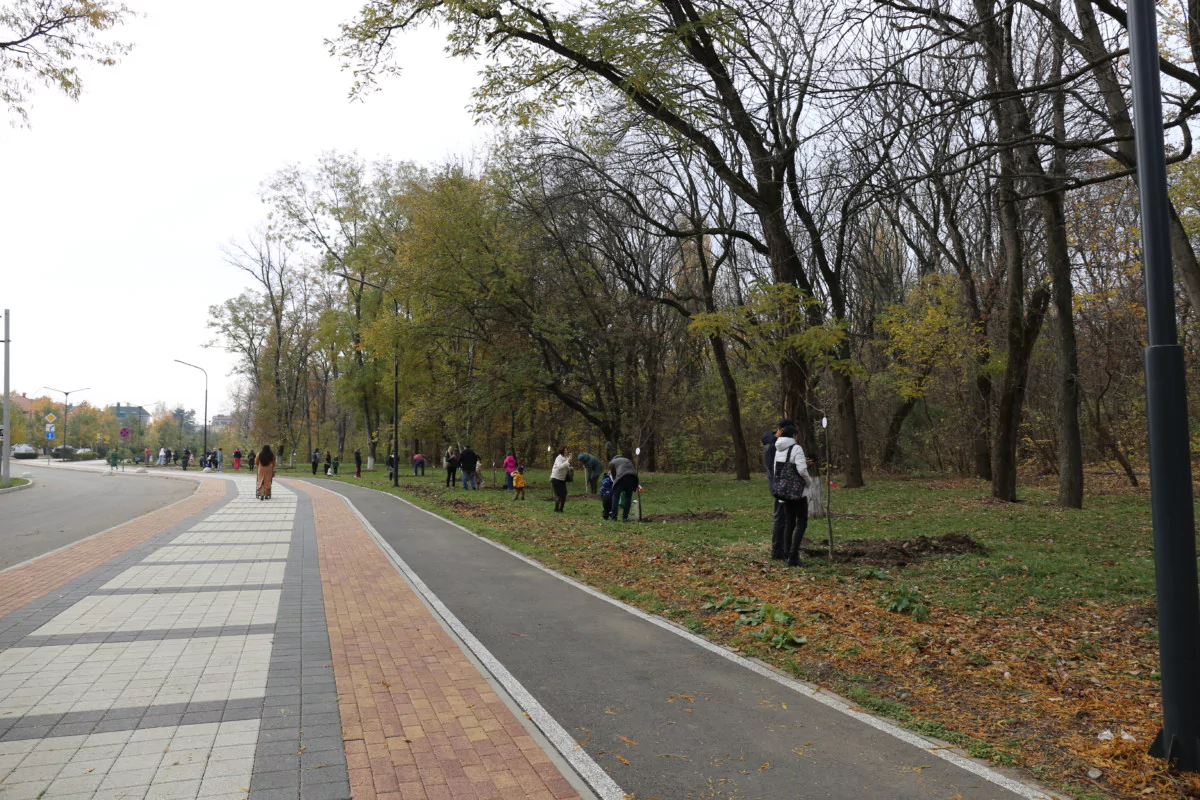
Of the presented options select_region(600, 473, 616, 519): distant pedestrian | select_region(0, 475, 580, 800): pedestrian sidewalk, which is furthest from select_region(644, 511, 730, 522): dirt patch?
select_region(0, 475, 580, 800): pedestrian sidewalk

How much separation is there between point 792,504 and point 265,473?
1776cm

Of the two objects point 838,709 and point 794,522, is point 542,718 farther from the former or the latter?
point 794,522

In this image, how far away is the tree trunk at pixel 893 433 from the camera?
2834cm

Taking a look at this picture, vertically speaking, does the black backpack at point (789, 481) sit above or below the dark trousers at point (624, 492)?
above

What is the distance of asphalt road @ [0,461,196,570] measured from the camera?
41.4ft

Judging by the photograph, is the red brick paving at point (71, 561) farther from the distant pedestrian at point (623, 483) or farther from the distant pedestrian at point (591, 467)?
the distant pedestrian at point (591, 467)

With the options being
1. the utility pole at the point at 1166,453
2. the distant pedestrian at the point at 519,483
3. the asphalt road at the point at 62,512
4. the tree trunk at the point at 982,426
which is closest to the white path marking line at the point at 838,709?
the utility pole at the point at 1166,453

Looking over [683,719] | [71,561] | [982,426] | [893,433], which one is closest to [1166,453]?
[683,719]

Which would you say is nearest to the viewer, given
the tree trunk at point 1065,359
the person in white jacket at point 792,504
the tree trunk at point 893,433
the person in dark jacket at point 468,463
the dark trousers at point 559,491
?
the person in white jacket at point 792,504

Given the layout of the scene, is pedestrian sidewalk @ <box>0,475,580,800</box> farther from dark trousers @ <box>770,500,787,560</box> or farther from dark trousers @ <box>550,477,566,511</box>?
dark trousers @ <box>550,477,566,511</box>

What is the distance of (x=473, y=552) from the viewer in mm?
11383

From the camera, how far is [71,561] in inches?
406

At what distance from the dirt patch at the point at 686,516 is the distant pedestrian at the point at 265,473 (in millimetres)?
12320

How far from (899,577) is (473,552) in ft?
20.3
